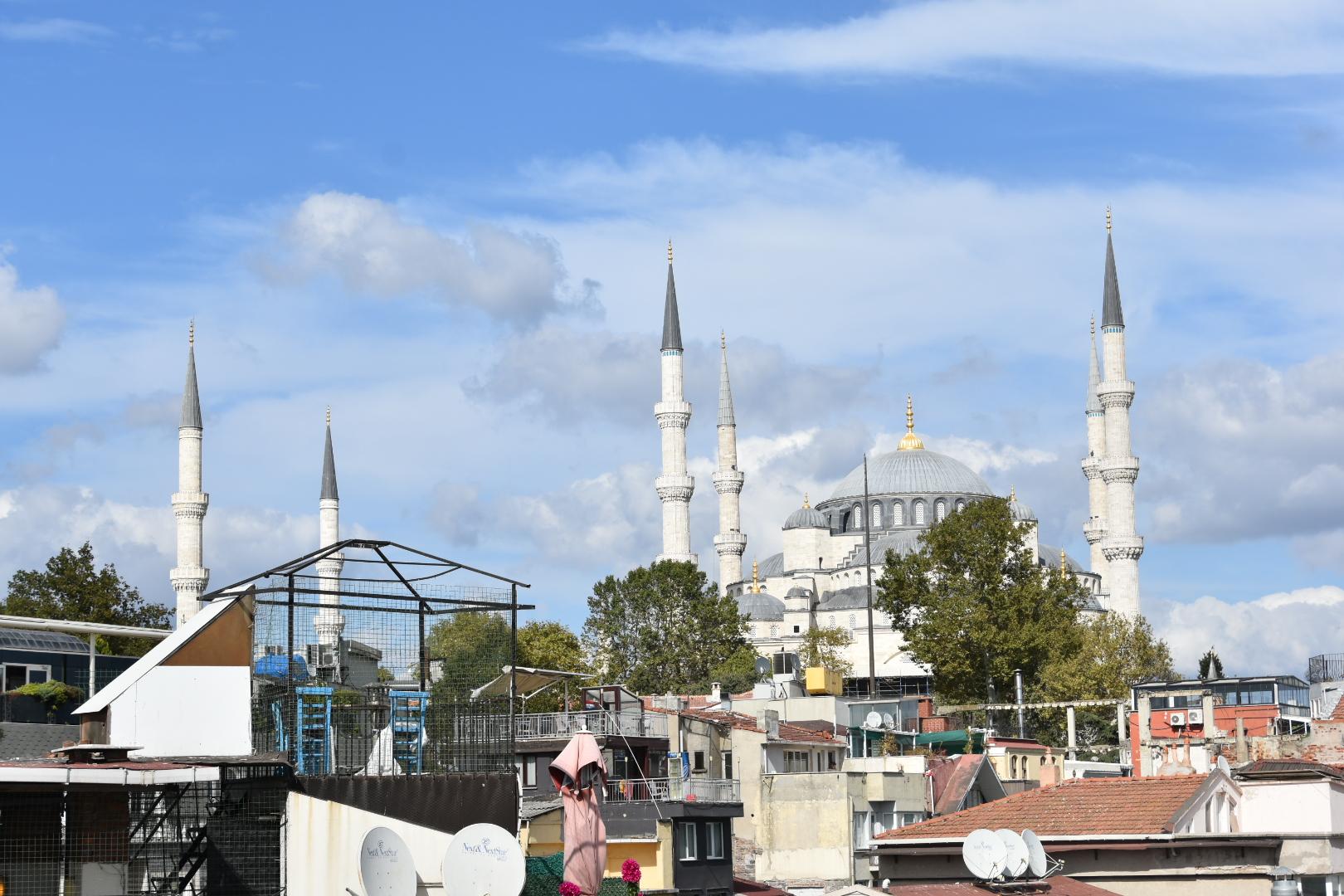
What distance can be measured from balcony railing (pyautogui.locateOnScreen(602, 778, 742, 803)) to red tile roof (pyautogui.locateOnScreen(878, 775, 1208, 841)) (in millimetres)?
4909

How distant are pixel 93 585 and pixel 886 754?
27.0 meters

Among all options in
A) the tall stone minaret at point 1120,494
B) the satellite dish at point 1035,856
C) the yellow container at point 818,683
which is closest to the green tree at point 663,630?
the yellow container at point 818,683

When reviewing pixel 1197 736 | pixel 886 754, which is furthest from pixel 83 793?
pixel 1197 736

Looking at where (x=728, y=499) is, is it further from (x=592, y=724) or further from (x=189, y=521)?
(x=592, y=724)

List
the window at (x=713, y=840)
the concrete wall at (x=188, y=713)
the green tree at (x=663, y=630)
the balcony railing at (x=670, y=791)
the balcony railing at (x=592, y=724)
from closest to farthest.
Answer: the concrete wall at (x=188, y=713) → the balcony railing at (x=670, y=791) → the window at (x=713, y=840) → the balcony railing at (x=592, y=724) → the green tree at (x=663, y=630)

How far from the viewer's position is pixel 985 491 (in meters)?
116

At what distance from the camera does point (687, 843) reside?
30.1 m

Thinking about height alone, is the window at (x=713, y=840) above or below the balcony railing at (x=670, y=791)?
below

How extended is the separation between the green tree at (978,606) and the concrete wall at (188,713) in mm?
41352

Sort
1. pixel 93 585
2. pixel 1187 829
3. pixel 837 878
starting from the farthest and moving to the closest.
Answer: pixel 93 585 < pixel 837 878 < pixel 1187 829

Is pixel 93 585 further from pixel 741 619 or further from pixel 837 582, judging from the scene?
pixel 837 582

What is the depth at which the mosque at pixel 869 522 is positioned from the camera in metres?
82.9

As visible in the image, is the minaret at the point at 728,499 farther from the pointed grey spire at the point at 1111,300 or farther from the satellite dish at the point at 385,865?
the satellite dish at the point at 385,865

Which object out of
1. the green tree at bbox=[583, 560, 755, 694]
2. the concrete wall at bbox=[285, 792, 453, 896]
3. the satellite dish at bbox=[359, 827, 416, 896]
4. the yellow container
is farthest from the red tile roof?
the green tree at bbox=[583, 560, 755, 694]
